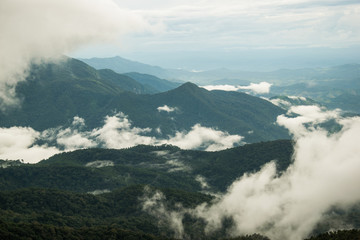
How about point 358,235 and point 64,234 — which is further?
point 64,234

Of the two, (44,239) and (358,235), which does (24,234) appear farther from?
(358,235)

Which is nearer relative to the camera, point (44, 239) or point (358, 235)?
point (358, 235)

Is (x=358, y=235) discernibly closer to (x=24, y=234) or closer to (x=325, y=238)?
(x=325, y=238)

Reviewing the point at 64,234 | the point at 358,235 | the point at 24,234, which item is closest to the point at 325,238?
the point at 358,235

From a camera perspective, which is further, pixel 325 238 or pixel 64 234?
pixel 64 234

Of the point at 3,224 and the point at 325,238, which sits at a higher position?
the point at 3,224

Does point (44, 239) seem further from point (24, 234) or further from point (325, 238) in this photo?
point (325, 238)

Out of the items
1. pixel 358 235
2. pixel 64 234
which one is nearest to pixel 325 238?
pixel 358 235
